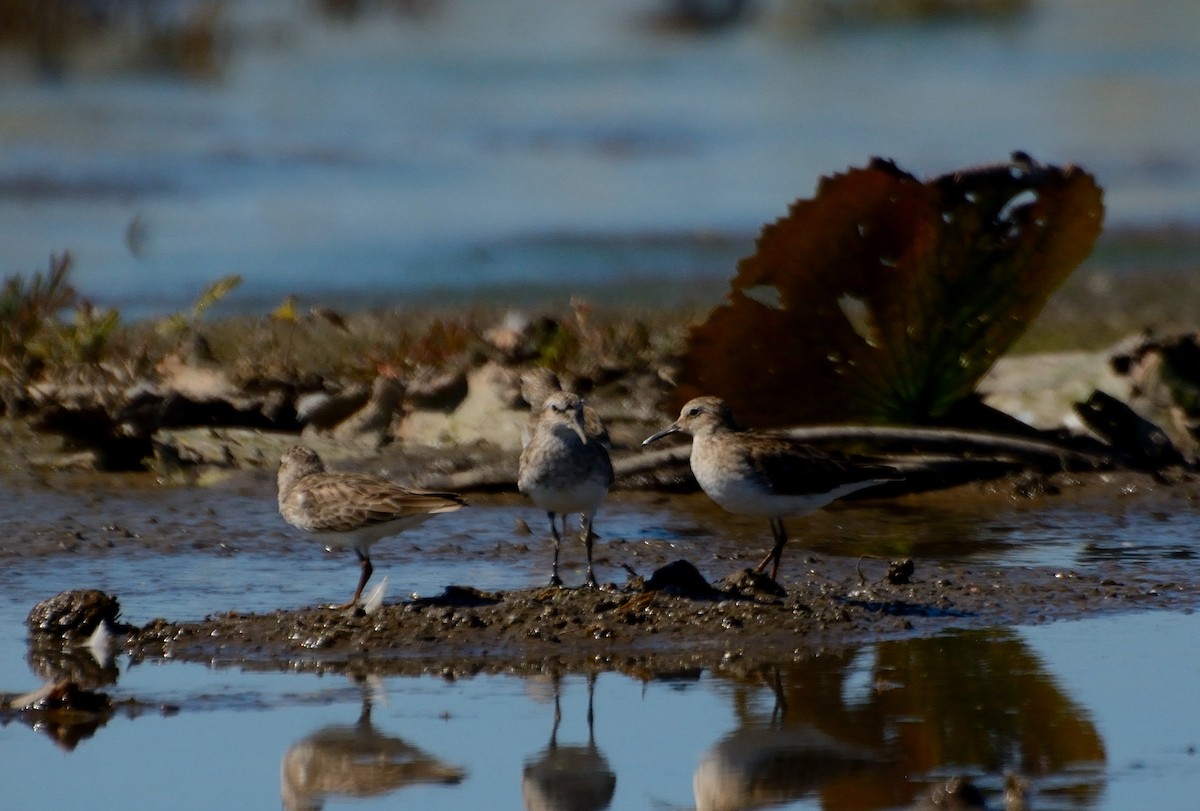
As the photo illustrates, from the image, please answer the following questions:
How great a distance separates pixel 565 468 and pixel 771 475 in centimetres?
82

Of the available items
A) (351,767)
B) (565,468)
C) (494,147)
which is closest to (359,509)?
(565,468)

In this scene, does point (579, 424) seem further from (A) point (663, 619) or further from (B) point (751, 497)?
(A) point (663, 619)

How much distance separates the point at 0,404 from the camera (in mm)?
11508

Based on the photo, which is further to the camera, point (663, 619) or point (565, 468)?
point (565, 468)

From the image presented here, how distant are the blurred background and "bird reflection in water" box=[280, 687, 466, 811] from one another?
11065 millimetres

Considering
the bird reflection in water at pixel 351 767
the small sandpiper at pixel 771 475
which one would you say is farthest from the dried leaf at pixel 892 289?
the bird reflection in water at pixel 351 767

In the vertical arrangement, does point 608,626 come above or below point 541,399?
below

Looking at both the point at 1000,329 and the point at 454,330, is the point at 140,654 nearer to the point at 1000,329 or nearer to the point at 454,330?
the point at 1000,329

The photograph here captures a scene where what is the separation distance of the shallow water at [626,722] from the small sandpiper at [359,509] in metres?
0.29

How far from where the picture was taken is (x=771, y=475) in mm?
8016

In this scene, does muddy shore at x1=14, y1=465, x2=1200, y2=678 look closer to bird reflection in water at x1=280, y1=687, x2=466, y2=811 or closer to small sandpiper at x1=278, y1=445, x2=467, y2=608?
small sandpiper at x1=278, y1=445, x2=467, y2=608

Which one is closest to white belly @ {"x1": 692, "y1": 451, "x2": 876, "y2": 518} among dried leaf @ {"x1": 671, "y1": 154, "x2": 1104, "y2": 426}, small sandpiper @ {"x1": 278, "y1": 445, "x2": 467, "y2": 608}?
small sandpiper @ {"x1": 278, "y1": 445, "x2": 467, "y2": 608}

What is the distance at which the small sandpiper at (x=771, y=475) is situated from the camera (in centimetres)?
802

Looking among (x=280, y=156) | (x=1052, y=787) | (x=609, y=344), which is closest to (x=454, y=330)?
(x=609, y=344)
